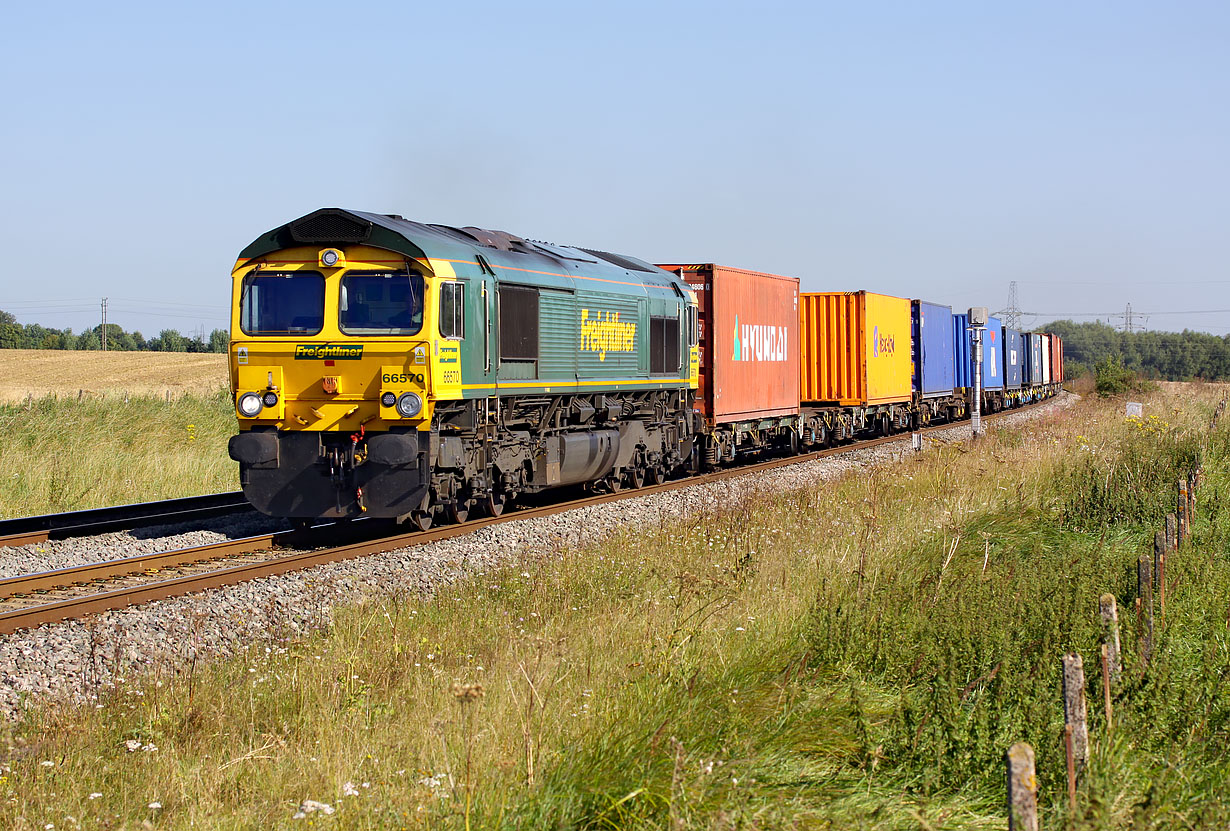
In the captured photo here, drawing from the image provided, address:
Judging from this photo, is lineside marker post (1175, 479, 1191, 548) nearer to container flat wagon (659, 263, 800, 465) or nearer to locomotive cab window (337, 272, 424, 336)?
locomotive cab window (337, 272, 424, 336)

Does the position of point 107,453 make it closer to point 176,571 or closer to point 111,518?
point 111,518

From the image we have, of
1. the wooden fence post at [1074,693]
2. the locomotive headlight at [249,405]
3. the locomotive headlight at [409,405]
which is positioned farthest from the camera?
the locomotive headlight at [249,405]

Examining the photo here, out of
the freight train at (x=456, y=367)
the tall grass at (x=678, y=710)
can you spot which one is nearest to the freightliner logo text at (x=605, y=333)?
the freight train at (x=456, y=367)

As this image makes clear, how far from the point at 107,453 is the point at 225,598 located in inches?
462

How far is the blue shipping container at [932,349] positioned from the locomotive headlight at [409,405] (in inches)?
857

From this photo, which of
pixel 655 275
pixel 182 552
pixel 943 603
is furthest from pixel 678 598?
pixel 655 275

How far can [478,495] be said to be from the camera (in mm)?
14281

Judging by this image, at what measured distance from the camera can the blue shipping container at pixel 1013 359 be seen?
45.0 m

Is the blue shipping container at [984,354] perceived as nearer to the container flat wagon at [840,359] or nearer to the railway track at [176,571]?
the container flat wagon at [840,359]

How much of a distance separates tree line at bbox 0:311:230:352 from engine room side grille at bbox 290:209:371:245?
90.8m

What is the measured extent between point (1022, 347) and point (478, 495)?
133 feet

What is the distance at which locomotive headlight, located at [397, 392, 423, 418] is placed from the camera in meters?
12.5

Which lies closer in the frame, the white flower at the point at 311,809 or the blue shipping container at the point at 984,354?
the white flower at the point at 311,809

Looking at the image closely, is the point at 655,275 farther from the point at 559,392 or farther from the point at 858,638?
the point at 858,638
